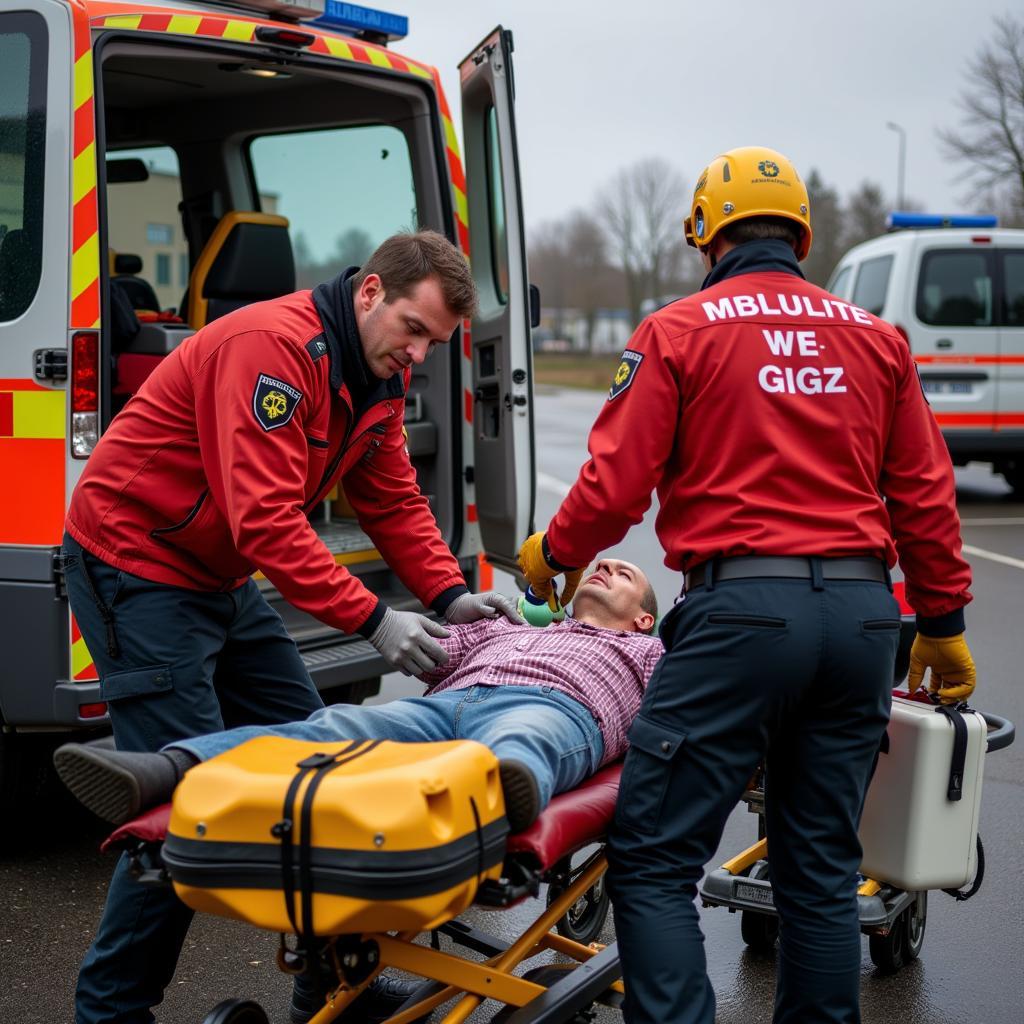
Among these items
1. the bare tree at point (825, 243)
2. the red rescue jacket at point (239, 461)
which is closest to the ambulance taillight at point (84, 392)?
the red rescue jacket at point (239, 461)

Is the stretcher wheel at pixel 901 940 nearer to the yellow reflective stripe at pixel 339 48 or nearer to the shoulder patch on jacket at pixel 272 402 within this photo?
the shoulder patch on jacket at pixel 272 402

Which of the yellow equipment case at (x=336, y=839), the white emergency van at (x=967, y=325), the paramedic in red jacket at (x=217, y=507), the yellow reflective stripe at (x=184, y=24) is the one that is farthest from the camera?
the white emergency van at (x=967, y=325)

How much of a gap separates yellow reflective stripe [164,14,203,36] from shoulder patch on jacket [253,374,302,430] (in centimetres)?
195

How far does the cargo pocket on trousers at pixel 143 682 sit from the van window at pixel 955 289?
10671mm

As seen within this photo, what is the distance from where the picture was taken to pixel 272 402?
2975mm

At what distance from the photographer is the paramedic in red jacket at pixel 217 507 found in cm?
298

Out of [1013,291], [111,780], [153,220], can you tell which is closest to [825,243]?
[1013,291]

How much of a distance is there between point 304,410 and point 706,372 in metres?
0.90

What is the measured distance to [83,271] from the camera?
4.07 metres

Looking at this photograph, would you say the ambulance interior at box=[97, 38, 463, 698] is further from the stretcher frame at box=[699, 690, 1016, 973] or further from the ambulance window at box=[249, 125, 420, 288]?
the stretcher frame at box=[699, 690, 1016, 973]

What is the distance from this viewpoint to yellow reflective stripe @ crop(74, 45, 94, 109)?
13.4 ft

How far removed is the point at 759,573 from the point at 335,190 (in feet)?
14.8

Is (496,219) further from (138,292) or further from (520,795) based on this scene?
(520,795)

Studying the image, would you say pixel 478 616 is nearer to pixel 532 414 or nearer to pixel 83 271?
pixel 83 271
